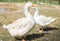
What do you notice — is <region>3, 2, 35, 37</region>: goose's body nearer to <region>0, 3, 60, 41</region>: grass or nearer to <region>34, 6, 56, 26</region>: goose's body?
<region>0, 3, 60, 41</region>: grass

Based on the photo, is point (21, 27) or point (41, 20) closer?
point (21, 27)

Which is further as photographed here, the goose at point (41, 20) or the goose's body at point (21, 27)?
the goose at point (41, 20)

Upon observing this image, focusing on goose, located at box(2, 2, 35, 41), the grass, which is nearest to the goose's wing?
goose, located at box(2, 2, 35, 41)

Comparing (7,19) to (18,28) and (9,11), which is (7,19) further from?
(18,28)

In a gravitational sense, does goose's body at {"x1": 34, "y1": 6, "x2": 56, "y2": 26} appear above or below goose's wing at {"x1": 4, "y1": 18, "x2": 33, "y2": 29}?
below

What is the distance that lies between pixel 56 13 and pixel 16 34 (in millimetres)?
688

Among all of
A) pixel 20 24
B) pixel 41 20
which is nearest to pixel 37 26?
pixel 41 20

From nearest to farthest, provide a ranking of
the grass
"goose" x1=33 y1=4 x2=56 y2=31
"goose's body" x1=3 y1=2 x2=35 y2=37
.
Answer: "goose's body" x1=3 y1=2 x2=35 y2=37 < the grass < "goose" x1=33 y1=4 x2=56 y2=31

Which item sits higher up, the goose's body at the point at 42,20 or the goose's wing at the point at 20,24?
the goose's wing at the point at 20,24

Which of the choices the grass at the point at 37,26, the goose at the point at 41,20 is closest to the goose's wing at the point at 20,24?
the grass at the point at 37,26

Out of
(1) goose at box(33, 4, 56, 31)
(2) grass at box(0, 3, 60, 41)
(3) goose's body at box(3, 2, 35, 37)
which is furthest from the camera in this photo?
(1) goose at box(33, 4, 56, 31)

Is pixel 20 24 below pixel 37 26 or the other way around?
the other way around

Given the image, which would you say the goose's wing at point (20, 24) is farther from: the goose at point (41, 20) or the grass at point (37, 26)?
the goose at point (41, 20)

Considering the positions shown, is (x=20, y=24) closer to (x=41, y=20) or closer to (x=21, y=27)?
(x=21, y=27)
